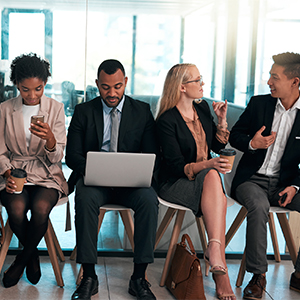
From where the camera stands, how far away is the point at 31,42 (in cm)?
317

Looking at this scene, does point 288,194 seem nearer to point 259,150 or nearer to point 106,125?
point 259,150

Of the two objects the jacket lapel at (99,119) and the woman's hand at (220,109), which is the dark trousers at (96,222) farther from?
the woman's hand at (220,109)

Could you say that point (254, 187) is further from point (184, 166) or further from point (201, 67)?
point (201, 67)

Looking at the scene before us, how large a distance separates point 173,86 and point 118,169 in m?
0.76

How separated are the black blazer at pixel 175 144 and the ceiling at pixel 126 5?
89 centimetres

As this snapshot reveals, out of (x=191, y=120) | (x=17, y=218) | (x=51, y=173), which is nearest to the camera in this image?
(x=17, y=218)

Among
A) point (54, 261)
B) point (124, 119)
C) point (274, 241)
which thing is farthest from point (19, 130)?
point (274, 241)

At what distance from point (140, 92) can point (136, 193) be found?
107 centimetres

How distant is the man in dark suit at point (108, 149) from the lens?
240 cm

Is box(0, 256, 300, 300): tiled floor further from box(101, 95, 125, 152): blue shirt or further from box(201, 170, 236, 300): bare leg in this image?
box(101, 95, 125, 152): blue shirt

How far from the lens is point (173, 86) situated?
2822 millimetres

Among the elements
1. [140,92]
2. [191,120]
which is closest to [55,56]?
[140,92]

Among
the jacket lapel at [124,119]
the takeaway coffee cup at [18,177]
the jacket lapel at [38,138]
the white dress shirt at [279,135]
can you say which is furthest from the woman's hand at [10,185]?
the white dress shirt at [279,135]

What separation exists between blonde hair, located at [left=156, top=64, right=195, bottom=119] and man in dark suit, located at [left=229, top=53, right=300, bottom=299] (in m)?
0.47
